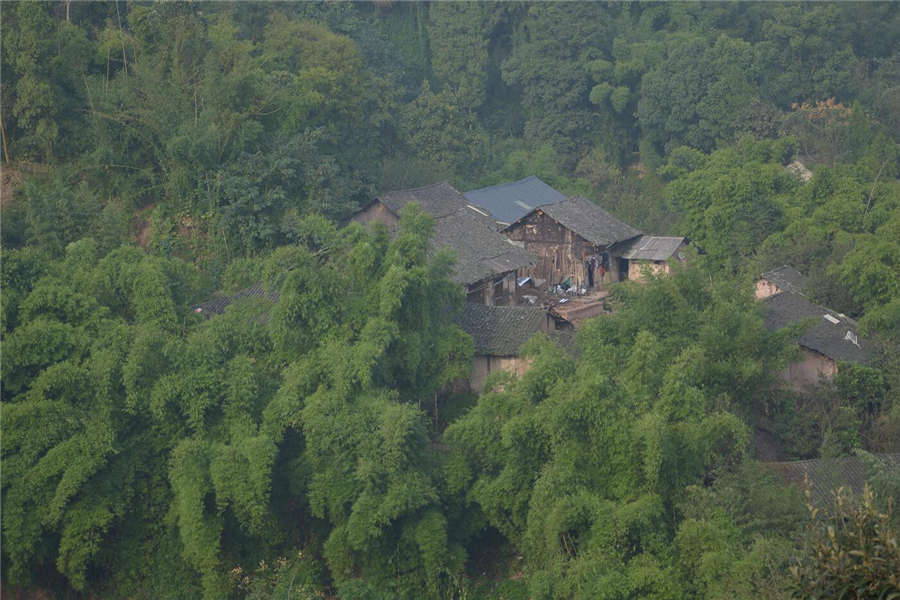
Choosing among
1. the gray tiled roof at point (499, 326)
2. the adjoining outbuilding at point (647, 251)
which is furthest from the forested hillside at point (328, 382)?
the adjoining outbuilding at point (647, 251)

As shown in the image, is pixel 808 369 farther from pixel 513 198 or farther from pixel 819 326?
pixel 513 198

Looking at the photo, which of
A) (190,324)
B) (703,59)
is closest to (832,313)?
(190,324)

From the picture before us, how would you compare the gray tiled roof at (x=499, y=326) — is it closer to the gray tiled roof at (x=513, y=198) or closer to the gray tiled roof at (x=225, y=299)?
the gray tiled roof at (x=225, y=299)

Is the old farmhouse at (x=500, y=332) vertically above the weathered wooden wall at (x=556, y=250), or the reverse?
the old farmhouse at (x=500, y=332)

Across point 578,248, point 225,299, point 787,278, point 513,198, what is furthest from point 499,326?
point 513,198

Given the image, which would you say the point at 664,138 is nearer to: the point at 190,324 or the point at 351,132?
the point at 351,132

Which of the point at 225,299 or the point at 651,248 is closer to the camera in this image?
the point at 225,299

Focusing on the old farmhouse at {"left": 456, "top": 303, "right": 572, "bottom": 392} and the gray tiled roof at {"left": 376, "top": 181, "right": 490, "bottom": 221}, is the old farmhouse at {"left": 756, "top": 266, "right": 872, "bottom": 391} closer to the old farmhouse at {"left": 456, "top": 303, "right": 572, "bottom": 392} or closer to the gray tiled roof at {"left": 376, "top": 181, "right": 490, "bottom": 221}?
the old farmhouse at {"left": 456, "top": 303, "right": 572, "bottom": 392}
